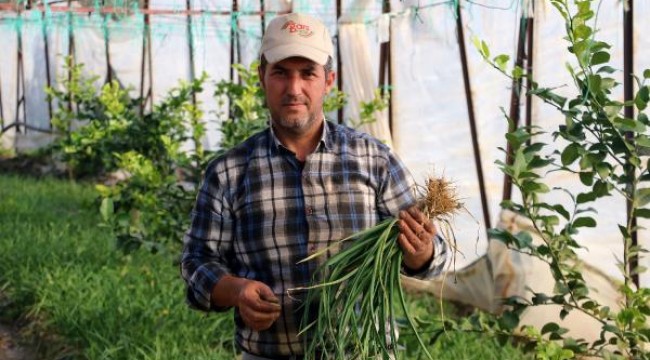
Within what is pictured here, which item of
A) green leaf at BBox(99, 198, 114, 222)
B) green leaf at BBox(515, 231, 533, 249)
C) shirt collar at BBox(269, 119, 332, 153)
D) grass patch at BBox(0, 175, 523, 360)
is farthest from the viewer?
green leaf at BBox(99, 198, 114, 222)

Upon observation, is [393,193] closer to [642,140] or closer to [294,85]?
[294,85]

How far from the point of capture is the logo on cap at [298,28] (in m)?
1.92

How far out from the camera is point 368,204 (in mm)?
2016

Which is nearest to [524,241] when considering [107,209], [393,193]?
[393,193]

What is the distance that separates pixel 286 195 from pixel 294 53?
1.07 feet

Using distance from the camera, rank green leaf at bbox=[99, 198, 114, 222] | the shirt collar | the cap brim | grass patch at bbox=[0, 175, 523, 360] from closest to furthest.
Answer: the cap brim → the shirt collar → grass patch at bbox=[0, 175, 523, 360] → green leaf at bbox=[99, 198, 114, 222]

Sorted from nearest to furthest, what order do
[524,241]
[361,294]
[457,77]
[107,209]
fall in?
[361,294] → [524,241] → [107,209] → [457,77]

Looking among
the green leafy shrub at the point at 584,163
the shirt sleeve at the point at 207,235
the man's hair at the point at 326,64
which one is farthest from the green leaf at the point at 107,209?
the man's hair at the point at 326,64

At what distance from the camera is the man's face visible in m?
1.93

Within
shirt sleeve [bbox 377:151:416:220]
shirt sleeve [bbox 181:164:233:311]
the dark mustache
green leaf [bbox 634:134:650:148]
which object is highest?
the dark mustache

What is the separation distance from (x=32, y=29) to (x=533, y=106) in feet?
29.2

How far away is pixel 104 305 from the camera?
166 inches

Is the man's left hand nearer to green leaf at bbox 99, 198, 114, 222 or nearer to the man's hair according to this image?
the man's hair

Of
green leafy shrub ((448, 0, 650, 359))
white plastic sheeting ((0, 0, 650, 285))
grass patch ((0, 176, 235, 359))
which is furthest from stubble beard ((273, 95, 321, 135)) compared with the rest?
grass patch ((0, 176, 235, 359))
